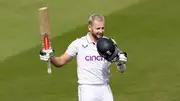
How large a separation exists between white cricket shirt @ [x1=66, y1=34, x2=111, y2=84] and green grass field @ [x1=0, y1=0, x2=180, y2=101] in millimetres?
4480

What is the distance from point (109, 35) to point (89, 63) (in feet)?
31.1

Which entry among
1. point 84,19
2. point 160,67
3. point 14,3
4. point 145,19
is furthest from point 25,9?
point 160,67

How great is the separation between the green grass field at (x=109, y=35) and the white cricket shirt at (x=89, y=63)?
448 centimetres

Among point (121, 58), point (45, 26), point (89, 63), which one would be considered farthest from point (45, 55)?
point (121, 58)

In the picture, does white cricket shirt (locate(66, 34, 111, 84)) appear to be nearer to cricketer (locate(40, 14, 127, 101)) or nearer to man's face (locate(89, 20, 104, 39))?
cricketer (locate(40, 14, 127, 101))

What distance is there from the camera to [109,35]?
64.3ft

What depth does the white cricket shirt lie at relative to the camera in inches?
400

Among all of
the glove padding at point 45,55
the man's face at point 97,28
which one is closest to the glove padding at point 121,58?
the man's face at point 97,28

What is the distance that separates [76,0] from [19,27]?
3427 millimetres

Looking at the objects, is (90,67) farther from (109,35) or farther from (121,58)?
(109,35)

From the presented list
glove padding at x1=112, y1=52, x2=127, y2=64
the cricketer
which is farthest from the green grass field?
glove padding at x1=112, y1=52, x2=127, y2=64

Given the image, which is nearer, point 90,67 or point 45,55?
point 45,55

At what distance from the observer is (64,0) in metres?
24.0

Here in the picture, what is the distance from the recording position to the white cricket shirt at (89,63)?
10.2 meters
